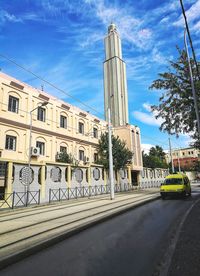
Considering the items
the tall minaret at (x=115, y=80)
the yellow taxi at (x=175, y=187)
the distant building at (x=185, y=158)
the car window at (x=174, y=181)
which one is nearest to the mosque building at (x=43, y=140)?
the yellow taxi at (x=175, y=187)

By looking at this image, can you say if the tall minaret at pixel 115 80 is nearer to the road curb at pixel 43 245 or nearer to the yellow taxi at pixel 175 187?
the yellow taxi at pixel 175 187

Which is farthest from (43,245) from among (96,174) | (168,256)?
(96,174)

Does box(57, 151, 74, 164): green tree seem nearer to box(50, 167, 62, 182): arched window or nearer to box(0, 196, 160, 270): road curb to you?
box(50, 167, 62, 182): arched window

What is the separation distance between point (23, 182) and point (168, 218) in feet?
38.8

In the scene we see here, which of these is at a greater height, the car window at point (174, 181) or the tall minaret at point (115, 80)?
the tall minaret at point (115, 80)

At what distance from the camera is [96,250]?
5.81m

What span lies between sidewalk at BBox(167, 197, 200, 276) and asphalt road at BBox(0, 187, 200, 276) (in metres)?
0.29

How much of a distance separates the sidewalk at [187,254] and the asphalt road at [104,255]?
289mm

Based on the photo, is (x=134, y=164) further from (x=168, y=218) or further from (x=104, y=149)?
(x=168, y=218)

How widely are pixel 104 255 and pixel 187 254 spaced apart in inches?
72.7

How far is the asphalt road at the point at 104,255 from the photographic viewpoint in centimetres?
454

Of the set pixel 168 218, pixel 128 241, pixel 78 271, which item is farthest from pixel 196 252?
pixel 168 218

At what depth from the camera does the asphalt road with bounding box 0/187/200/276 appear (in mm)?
4535

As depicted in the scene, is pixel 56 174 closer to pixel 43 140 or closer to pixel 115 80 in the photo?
pixel 43 140
